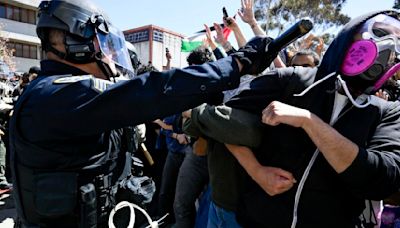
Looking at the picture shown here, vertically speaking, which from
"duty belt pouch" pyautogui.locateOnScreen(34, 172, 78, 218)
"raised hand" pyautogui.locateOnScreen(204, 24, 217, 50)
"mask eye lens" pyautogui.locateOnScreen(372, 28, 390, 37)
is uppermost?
"raised hand" pyautogui.locateOnScreen(204, 24, 217, 50)

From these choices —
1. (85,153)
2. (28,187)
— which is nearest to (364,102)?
(85,153)

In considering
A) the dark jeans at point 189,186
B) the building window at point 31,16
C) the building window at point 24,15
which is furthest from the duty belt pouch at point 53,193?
the building window at point 31,16

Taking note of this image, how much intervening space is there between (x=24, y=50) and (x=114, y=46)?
103ft

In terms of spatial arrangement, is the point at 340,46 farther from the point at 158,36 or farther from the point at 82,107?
the point at 158,36

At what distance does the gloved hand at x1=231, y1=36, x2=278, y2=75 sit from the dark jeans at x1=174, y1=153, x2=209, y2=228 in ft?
5.74

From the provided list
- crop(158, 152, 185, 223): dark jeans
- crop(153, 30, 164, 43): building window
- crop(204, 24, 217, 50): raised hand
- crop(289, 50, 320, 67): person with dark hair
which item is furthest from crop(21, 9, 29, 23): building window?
crop(289, 50, 320, 67): person with dark hair

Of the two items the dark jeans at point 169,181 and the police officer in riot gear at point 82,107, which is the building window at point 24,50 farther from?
the police officer in riot gear at point 82,107

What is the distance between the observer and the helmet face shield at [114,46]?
1.54 m

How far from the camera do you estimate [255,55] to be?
1.28m

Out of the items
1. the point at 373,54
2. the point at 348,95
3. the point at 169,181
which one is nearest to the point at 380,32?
the point at 373,54

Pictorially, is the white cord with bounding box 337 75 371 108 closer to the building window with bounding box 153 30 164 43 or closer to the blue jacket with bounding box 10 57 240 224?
the blue jacket with bounding box 10 57 240 224

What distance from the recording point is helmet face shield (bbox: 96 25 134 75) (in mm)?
1535

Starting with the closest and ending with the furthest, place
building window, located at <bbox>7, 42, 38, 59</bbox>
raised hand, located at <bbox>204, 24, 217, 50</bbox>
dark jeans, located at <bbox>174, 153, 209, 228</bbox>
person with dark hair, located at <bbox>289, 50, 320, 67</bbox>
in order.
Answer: raised hand, located at <bbox>204, 24, 217, 50</bbox>, person with dark hair, located at <bbox>289, 50, 320, 67</bbox>, dark jeans, located at <bbox>174, 153, 209, 228</bbox>, building window, located at <bbox>7, 42, 38, 59</bbox>

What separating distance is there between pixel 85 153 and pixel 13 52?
98.8ft
